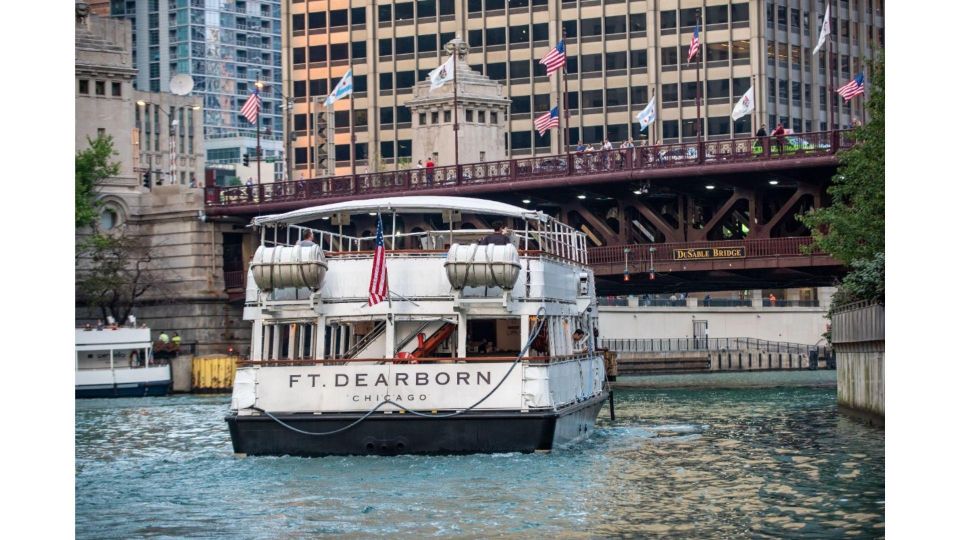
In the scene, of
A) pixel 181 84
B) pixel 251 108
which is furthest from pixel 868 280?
pixel 181 84

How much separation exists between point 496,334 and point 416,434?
17.6 feet

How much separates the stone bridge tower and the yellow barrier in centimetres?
2971

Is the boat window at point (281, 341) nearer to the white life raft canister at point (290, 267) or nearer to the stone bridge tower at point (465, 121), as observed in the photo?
the white life raft canister at point (290, 267)

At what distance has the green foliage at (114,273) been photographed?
8394 cm

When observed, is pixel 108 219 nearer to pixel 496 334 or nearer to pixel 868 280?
pixel 868 280

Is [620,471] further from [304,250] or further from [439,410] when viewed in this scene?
[304,250]

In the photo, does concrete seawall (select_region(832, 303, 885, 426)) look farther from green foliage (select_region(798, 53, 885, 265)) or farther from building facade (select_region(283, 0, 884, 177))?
building facade (select_region(283, 0, 884, 177))

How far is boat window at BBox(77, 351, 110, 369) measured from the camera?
79750 mm

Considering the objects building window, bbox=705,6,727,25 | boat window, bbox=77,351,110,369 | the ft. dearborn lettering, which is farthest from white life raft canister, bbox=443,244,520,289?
building window, bbox=705,6,727,25

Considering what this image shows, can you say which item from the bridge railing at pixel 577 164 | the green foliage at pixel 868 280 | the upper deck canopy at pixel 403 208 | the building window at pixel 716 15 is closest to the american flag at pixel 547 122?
the bridge railing at pixel 577 164

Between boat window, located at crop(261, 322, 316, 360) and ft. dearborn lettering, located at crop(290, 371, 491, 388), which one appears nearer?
ft. dearborn lettering, located at crop(290, 371, 491, 388)

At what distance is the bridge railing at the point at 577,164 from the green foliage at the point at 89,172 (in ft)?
20.4

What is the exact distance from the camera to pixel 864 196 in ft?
172
